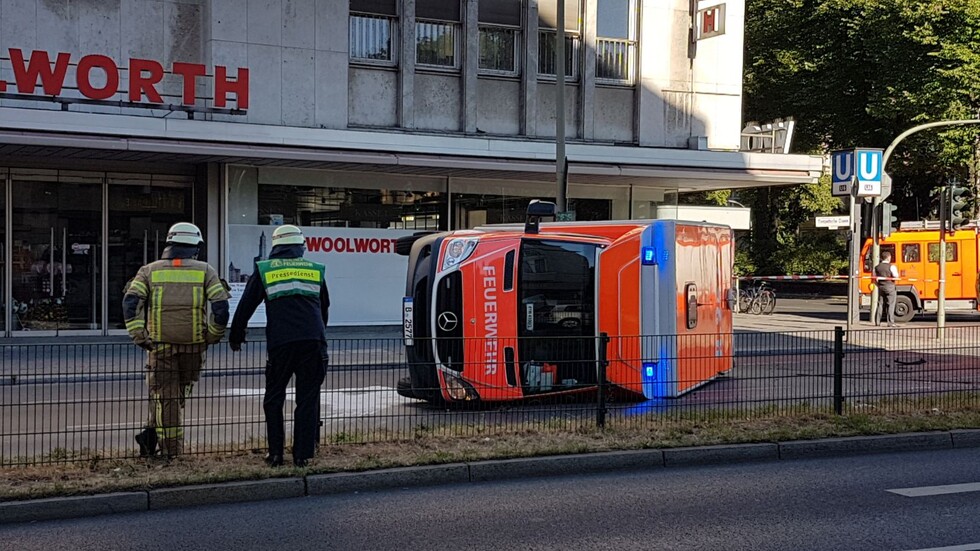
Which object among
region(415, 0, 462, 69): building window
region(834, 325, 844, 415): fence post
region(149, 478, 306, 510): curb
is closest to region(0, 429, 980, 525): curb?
region(149, 478, 306, 510): curb

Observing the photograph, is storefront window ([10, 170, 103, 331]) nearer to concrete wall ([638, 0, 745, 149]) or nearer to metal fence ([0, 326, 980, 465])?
metal fence ([0, 326, 980, 465])

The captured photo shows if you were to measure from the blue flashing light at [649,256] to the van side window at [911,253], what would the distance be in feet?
66.9

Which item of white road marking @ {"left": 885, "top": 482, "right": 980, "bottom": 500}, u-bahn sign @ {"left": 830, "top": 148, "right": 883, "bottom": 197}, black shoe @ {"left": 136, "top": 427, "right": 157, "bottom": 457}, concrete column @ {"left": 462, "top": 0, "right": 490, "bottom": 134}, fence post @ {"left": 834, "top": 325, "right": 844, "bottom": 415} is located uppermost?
concrete column @ {"left": 462, "top": 0, "right": 490, "bottom": 134}

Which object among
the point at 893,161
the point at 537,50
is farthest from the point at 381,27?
the point at 893,161

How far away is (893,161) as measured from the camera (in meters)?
39.1

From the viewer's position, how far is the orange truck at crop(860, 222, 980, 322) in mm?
28344

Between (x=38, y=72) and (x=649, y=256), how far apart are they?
39.4 feet

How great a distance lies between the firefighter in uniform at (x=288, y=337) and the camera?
25.8 ft

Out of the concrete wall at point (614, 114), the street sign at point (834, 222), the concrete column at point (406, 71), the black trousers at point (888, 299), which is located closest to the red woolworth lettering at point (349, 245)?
the concrete column at point (406, 71)

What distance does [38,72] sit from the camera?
59.5ft

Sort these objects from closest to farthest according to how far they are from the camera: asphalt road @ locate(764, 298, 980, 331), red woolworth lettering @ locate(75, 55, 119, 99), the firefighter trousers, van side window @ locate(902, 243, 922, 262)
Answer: the firefighter trousers, red woolworth lettering @ locate(75, 55, 119, 99), asphalt road @ locate(764, 298, 980, 331), van side window @ locate(902, 243, 922, 262)

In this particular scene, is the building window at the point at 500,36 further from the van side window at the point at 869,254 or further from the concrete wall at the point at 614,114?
the van side window at the point at 869,254

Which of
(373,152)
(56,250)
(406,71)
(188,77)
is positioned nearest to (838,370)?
(373,152)

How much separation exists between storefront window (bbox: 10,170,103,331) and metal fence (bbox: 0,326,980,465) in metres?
12.2
